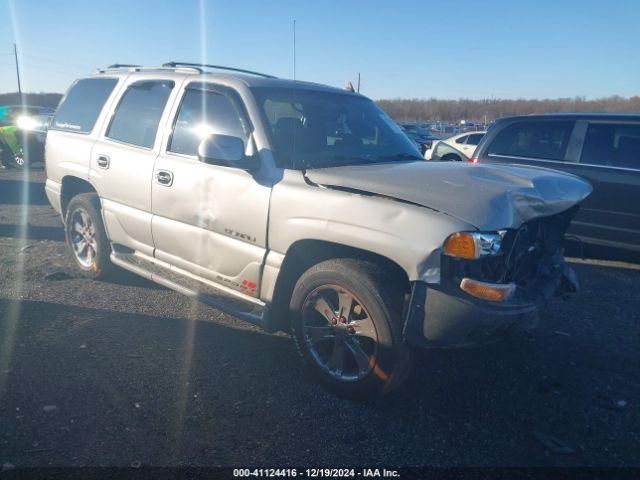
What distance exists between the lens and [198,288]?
4.10m

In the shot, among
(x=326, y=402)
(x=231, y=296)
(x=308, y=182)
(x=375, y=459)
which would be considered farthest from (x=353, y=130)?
(x=375, y=459)

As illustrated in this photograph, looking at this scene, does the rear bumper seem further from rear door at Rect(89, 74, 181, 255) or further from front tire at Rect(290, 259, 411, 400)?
rear door at Rect(89, 74, 181, 255)

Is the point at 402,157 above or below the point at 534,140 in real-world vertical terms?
below

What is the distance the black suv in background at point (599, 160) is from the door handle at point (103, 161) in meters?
5.01

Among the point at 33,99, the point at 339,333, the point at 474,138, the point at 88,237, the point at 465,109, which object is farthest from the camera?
the point at 465,109

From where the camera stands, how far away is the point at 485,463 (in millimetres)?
2668

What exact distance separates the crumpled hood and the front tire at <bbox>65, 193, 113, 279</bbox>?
8.66 feet

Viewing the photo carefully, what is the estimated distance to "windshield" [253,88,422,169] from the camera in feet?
12.1

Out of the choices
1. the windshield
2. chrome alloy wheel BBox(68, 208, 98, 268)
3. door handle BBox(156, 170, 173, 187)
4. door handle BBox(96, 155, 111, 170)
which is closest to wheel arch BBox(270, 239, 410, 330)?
the windshield

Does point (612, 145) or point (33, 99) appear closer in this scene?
point (612, 145)

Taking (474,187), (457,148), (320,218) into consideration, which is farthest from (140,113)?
(457,148)

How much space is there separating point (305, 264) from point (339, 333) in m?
0.53

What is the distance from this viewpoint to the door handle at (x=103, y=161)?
4684mm

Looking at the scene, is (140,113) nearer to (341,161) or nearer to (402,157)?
(341,161)
